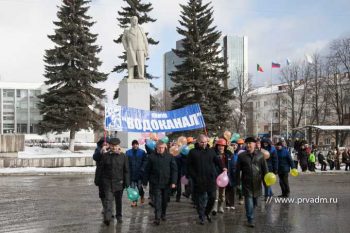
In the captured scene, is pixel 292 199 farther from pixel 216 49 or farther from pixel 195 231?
pixel 216 49

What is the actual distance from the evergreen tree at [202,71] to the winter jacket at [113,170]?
31154 millimetres

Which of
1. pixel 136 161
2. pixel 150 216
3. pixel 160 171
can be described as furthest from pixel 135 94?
pixel 160 171

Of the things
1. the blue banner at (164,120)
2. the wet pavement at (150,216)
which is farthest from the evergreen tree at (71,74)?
the wet pavement at (150,216)

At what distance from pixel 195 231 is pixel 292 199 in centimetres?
573

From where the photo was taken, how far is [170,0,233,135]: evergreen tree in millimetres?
41469

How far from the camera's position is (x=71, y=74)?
137 feet

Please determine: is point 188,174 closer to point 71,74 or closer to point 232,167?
point 232,167

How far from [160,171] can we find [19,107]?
4188 inches

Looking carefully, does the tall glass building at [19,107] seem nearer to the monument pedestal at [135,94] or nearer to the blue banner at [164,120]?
the monument pedestal at [135,94]

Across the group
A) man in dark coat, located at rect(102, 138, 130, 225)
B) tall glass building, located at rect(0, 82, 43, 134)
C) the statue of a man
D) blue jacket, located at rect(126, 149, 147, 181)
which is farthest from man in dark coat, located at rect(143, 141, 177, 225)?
tall glass building, located at rect(0, 82, 43, 134)

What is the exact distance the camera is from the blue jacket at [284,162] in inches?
565

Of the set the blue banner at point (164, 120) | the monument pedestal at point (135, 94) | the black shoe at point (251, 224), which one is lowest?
the black shoe at point (251, 224)

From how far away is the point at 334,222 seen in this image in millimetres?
9992

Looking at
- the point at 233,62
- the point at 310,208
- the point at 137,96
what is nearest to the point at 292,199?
the point at 310,208
